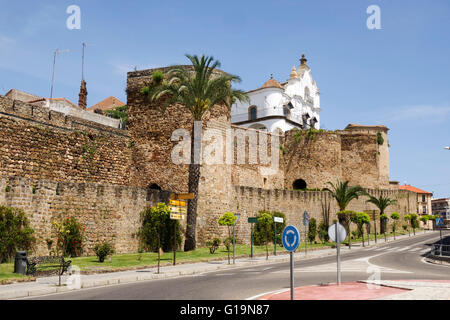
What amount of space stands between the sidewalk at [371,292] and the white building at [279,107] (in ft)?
166

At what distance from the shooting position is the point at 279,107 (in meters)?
63.8

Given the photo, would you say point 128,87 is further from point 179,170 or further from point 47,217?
point 47,217

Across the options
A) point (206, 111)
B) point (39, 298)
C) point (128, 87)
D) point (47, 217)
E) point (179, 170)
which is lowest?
point (39, 298)

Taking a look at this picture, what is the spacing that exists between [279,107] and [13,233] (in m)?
48.6

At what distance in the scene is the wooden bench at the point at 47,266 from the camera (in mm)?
15758

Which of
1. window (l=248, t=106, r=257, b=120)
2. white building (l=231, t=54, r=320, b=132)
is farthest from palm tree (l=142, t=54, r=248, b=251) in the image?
window (l=248, t=106, r=257, b=120)

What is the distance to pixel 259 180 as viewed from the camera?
4381cm

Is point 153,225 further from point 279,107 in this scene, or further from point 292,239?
point 279,107

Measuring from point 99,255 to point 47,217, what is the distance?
3356mm

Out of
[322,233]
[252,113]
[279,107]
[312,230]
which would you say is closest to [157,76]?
[312,230]

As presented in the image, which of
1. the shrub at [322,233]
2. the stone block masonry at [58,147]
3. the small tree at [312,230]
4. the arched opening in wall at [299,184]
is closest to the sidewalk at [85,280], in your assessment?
the stone block masonry at [58,147]

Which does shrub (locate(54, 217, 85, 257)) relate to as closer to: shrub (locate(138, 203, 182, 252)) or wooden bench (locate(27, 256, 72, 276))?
wooden bench (locate(27, 256, 72, 276))

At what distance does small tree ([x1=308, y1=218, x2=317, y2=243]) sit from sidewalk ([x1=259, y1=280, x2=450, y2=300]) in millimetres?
28932
